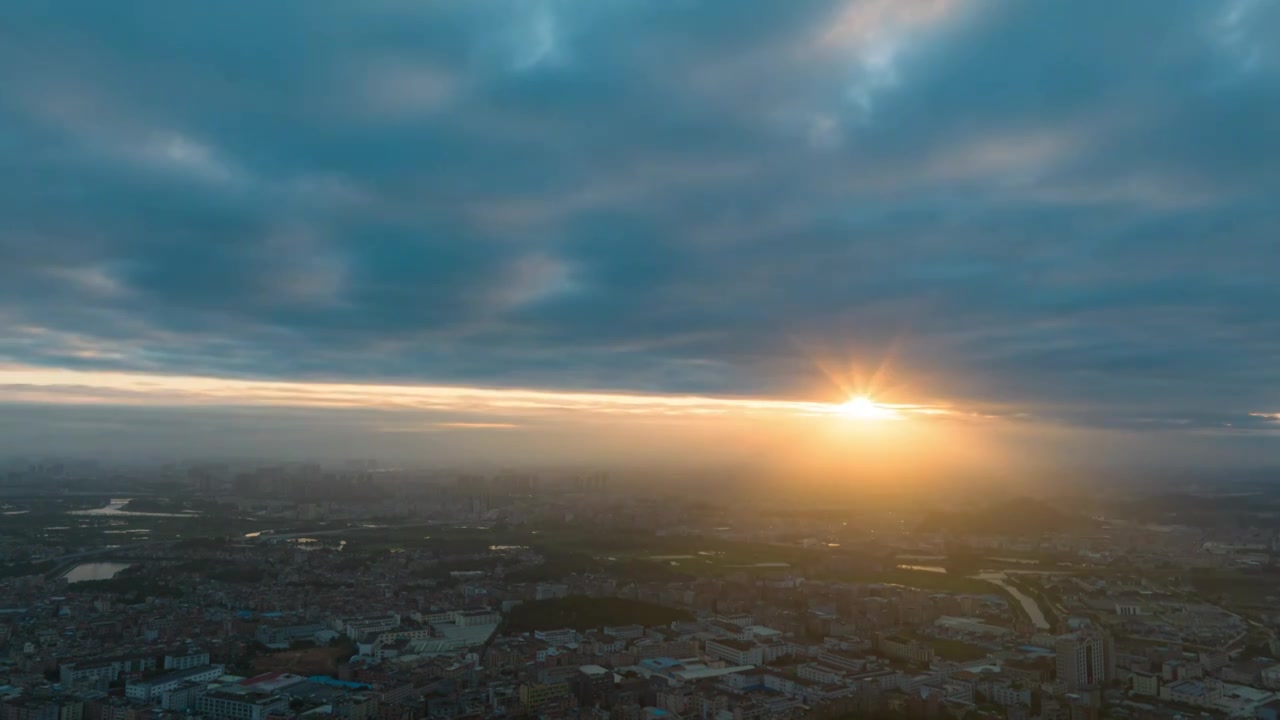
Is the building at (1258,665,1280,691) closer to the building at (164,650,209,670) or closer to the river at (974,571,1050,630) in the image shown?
the river at (974,571,1050,630)

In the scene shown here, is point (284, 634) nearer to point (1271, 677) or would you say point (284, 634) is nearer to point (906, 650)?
point (906, 650)

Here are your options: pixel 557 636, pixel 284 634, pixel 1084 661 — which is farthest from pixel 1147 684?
pixel 284 634

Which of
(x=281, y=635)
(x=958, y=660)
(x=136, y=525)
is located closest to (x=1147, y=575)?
(x=958, y=660)

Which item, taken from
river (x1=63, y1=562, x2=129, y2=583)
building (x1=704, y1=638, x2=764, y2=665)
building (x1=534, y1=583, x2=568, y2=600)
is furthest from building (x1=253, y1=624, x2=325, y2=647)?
river (x1=63, y1=562, x2=129, y2=583)

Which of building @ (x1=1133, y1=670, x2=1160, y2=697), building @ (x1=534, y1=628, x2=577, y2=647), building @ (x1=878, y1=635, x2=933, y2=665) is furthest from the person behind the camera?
building @ (x1=534, y1=628, x2=577, y2=647)

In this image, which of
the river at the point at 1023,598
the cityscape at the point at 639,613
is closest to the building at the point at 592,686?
the cityscape at the point at 639,613

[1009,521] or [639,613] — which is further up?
[1009,521]
